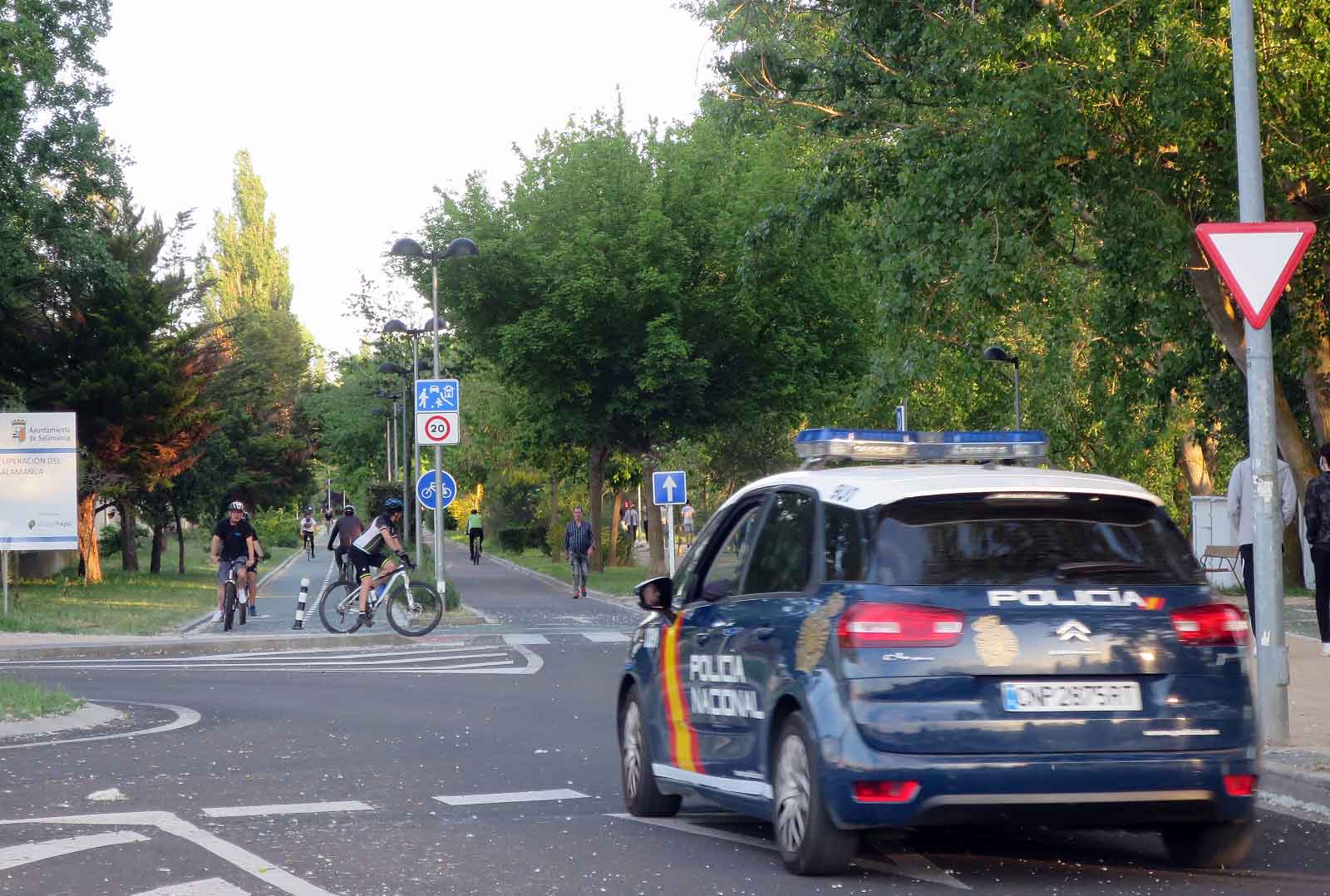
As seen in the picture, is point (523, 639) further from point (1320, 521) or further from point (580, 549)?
point (580, 549)

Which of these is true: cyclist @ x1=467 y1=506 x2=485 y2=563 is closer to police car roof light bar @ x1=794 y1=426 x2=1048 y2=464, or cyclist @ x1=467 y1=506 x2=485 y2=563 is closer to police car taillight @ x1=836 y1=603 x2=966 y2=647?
police car roof light bar @ x1=794 y1=426 x2=1048 y2=464

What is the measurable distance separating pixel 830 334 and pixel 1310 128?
27295 millimetres

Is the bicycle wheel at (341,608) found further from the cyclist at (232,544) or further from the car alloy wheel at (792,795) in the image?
the car alloy wheel at (792,795)

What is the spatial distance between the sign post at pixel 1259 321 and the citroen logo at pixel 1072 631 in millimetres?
3941

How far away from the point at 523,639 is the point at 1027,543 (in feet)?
57.2

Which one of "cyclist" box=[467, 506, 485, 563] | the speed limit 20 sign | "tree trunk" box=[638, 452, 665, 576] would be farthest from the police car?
"cyclist" box=[467, 506, 485, 563]

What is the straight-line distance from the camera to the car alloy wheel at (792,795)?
23.2 feet

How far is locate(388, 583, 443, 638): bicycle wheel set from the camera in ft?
79.0

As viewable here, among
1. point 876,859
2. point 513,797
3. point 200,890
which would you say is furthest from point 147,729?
point 876,859

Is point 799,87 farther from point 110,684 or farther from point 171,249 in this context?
point 171,249

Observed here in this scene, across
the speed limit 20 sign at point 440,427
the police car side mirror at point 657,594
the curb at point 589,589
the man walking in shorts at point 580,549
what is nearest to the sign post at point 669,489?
the curb at point 589,589

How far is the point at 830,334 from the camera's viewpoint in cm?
4428

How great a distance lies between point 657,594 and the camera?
8.67m

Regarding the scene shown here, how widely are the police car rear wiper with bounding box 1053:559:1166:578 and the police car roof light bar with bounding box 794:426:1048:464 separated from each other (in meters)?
1.00
